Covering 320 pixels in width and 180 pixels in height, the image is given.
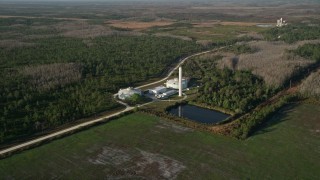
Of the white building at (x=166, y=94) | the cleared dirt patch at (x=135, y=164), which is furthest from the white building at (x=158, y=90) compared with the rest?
the cleared dirt patch at (x=135, y=164)

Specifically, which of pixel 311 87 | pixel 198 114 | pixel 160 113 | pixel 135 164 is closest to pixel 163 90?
pixel 160 113

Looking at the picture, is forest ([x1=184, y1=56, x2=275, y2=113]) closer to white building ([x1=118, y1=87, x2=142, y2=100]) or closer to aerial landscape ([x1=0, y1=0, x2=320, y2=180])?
aerial landscape ([x1=0, y1=0, x2=320, y2=180])

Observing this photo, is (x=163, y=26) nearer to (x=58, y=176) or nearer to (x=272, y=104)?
(x=272, y=104)

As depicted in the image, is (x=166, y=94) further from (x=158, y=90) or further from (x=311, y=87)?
(x=311, y=87)

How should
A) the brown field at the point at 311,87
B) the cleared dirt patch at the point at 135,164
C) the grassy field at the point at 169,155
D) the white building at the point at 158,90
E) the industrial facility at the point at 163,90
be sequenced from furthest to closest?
the white building at the point at 158,90
the brown field at the point at 311,87
the industrial facility at the point at 163,90
the grassy field at the point at 169,155
the cleared dirt patch at the point at 135,164

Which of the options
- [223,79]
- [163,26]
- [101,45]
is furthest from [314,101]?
[163,26]

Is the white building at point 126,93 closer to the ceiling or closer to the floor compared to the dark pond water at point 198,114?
closer to the ceiling

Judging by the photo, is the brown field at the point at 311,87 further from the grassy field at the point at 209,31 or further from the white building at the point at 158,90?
the grassy field at the point at 209,31
